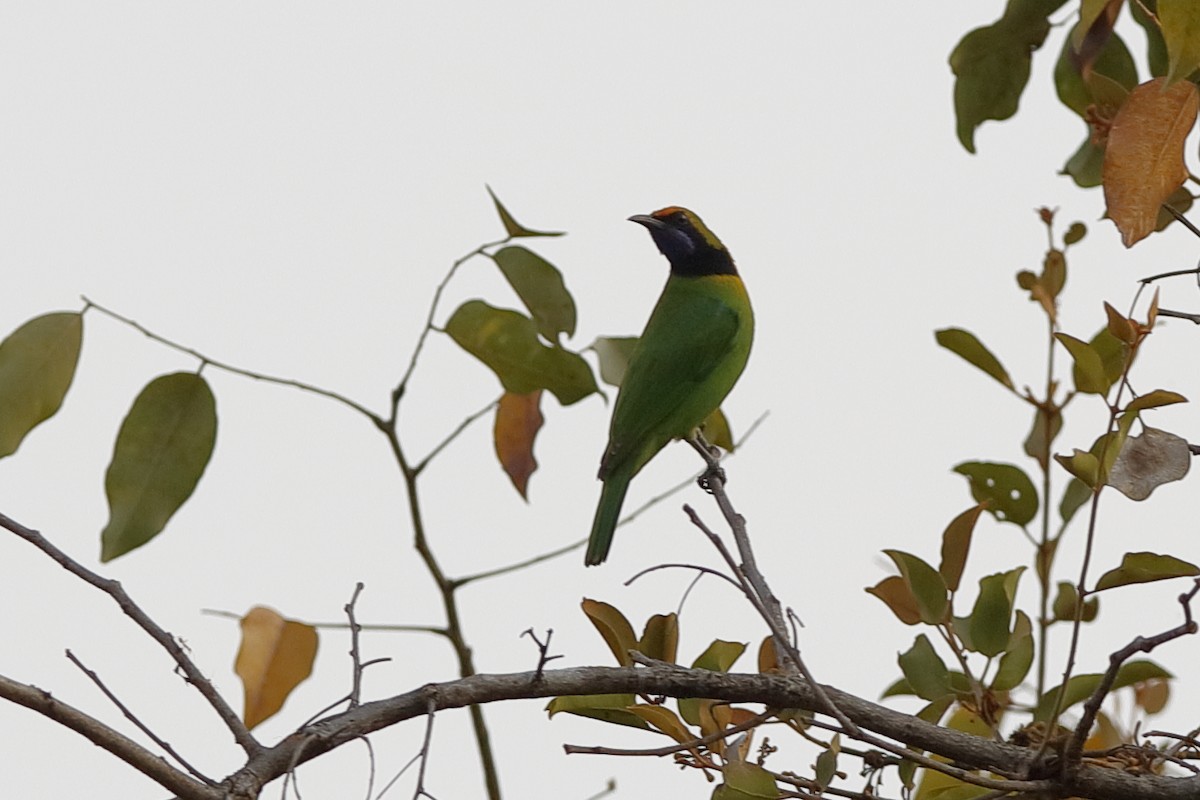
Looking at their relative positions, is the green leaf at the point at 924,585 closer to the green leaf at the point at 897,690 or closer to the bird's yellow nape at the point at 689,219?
the green leaf at the point at 897,690

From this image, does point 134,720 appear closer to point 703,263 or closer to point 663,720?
point 663,720

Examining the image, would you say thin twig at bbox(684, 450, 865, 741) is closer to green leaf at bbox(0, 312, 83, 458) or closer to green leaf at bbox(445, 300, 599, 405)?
green leaf at bbox(445, 300, 599, 405)

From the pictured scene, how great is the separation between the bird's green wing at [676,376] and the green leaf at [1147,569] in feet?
8.32

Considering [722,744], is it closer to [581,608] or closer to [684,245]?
[581,608]

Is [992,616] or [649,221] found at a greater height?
[649,221]

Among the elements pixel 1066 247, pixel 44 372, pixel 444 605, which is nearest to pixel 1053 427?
pixel 1066 247

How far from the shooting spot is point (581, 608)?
2.16 meters

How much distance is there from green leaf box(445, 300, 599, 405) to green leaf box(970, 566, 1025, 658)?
1088 mm

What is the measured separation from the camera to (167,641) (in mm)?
1732

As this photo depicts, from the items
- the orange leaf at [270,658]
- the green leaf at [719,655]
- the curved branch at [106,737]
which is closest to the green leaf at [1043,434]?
the green leaf at [719,655]

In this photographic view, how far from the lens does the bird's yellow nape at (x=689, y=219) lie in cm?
527

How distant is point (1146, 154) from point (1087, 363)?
0.29m

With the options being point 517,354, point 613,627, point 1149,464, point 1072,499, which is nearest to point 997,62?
point 1072,499

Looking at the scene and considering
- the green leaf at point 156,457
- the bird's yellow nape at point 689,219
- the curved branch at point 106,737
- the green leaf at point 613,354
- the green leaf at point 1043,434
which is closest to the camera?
the curved branch at point 106,737
